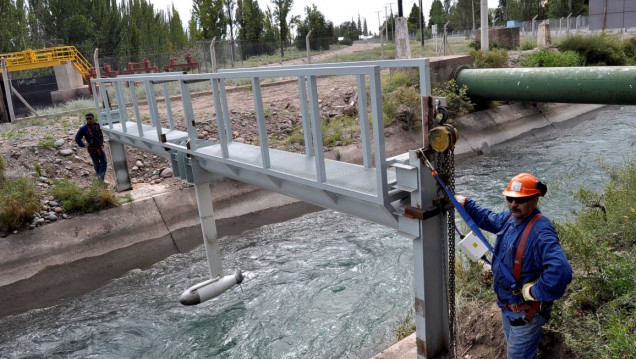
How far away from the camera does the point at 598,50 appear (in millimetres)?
20250

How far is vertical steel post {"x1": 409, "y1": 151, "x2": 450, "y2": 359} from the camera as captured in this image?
13.4 feet

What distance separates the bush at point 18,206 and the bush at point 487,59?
1334 cm

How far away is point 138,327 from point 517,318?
17.8 ft

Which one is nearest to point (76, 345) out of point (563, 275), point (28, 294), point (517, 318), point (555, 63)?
point (28, 294)

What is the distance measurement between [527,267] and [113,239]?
8145 millimetres

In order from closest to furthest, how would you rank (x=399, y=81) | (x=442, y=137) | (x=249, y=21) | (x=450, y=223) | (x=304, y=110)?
(x=442, y=137), (x=450, y=223), (x=304, y=110), (x=399, y=81), (x=249, y=21)

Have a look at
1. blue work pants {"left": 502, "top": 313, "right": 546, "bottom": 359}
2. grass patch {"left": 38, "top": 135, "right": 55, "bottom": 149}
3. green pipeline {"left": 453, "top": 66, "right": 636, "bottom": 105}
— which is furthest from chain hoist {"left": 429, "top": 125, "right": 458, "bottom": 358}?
grass patch {"left": 38, "top": 135, "right": 55, "bottom": 149}

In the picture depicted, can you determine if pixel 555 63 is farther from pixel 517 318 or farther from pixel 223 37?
pixel 223 37

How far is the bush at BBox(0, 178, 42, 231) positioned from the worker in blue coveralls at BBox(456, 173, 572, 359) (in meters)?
8.61

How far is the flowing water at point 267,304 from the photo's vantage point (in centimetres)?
637

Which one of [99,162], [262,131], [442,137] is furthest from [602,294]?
[99,162]

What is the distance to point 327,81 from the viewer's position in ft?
67.6

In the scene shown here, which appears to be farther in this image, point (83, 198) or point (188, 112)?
point (83, 198)

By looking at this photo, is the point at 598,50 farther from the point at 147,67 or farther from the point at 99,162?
the point at 99,162
